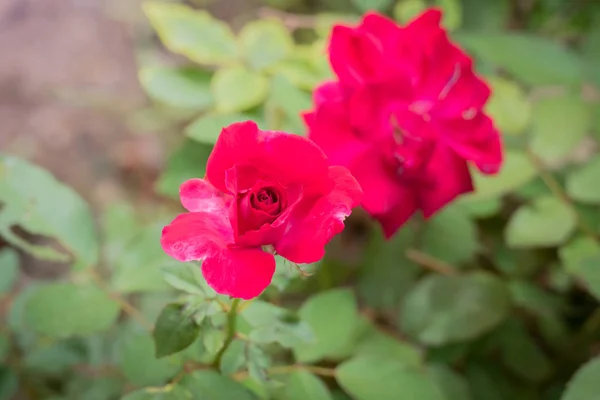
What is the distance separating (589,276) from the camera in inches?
27.2

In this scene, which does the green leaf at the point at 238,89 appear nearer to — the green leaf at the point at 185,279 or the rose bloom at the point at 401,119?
the rose bloom at the point at 401,119

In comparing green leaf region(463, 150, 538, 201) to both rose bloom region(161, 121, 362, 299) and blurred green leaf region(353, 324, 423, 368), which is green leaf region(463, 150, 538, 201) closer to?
blurred green leaf region(353, 324, 423, 368)

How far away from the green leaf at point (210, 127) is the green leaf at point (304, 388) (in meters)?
0.28

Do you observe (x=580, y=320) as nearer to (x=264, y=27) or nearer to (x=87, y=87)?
(x=264, y=27)

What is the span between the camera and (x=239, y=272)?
0.41 meters

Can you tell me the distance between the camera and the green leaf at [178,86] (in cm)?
82

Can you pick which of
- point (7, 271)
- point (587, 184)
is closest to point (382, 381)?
point (587, 184)

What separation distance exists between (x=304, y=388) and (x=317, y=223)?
27 cm

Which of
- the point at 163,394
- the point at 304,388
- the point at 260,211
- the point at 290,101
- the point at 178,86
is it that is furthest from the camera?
the point at 178,86

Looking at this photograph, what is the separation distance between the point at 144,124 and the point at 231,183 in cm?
111

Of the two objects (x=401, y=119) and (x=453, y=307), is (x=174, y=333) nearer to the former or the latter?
(x=401, y=119)

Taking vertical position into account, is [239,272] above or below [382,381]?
above

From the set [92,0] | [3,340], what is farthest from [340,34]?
[92,0]

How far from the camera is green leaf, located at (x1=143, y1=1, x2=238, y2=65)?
2.69ft
